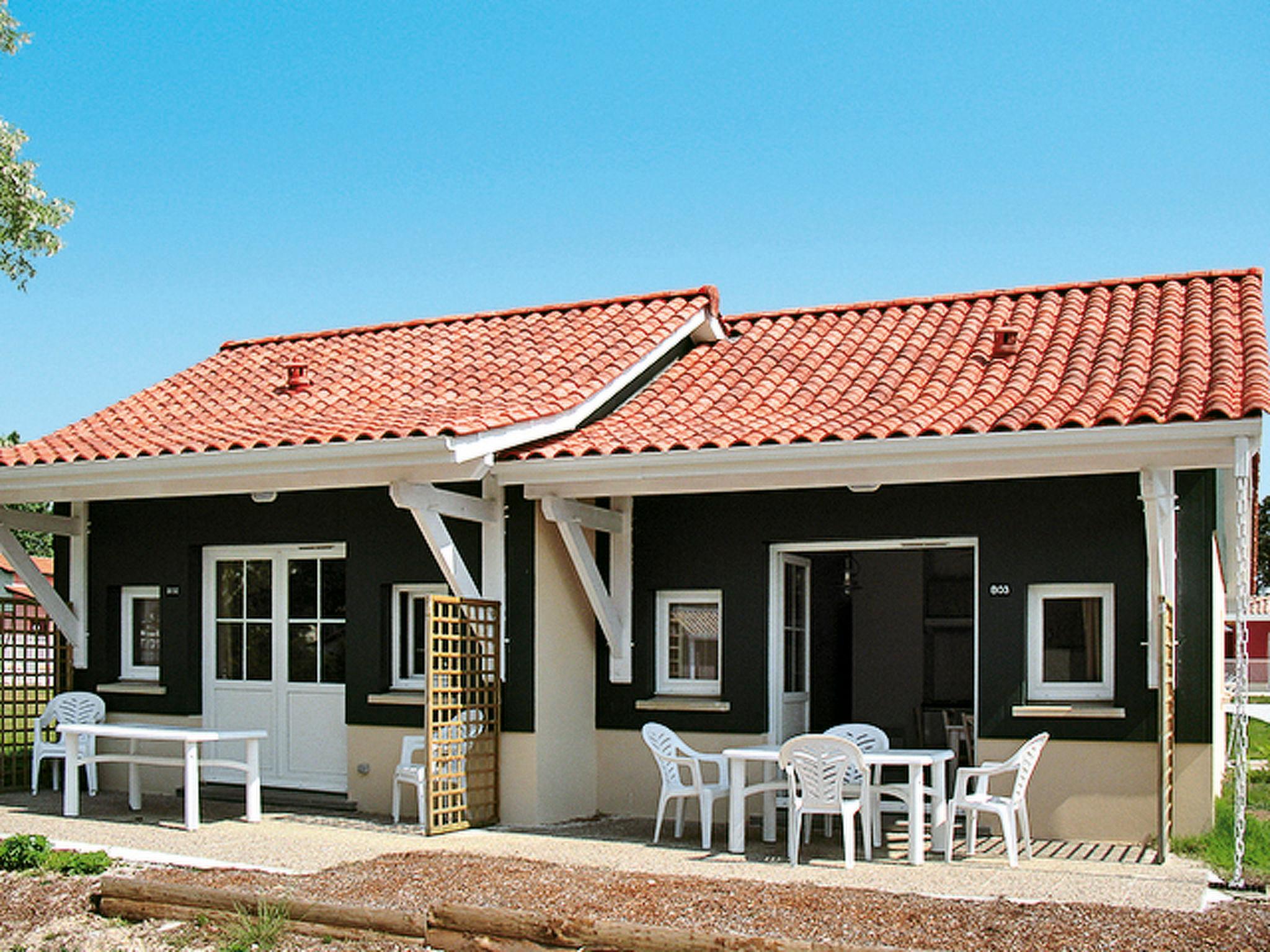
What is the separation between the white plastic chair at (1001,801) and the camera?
31.3 feet

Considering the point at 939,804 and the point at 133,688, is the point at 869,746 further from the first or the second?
the point at 133,688

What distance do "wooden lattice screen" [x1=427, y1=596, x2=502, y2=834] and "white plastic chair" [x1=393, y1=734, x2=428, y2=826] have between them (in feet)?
0.48

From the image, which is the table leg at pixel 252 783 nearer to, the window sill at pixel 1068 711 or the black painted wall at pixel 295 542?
the black painted wall at pixel 295 542

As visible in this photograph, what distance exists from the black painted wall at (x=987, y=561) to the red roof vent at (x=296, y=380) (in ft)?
12.6

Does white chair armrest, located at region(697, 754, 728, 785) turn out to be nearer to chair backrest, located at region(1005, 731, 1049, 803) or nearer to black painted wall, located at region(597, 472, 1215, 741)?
black painted wall, located at region(597, 472, 1215, 741)

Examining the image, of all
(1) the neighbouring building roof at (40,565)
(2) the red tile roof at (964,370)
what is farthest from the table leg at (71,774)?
(1) the neighbouring building roof at (40,565)

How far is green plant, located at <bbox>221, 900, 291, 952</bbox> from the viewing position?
766 centimetres

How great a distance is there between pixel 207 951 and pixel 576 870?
7.64 feet

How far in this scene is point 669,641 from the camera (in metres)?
12.3

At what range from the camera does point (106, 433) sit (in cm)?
1360

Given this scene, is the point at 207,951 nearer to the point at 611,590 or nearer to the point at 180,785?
the point at 611,590

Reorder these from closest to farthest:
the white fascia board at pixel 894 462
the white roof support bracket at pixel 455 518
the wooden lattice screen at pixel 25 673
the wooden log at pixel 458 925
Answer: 1. the wooden log at pixel 458 925
2. the white fascia board at pixel 894 462
3. the white roof support bracket at pixel 455 518
4. the wooden lattice screen at pixel 25 673

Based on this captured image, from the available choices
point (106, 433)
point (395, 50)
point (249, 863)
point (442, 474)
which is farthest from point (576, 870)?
point (395, 50)

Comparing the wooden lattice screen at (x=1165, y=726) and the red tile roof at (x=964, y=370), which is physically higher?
the red tile roof at (x=964, y=370)
